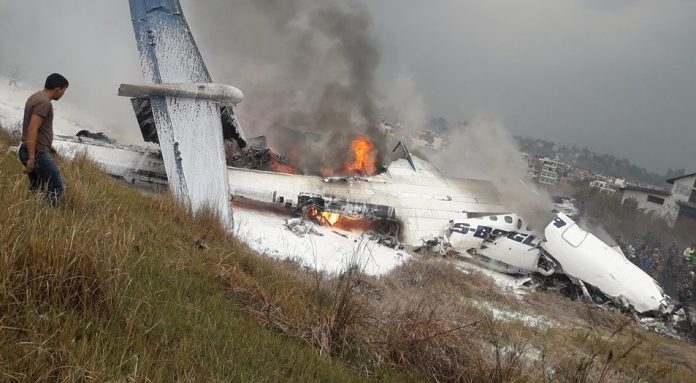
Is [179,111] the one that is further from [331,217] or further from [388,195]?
[388,195]

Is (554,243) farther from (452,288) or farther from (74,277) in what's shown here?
(74,277)

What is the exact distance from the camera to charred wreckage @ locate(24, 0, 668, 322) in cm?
1174

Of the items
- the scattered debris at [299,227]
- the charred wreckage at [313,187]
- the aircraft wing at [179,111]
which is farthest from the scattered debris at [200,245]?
the scattered debris at [299,227]

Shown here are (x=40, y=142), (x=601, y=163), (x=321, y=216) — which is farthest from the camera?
(x=601, y=163)

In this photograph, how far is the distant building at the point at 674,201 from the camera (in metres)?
47.4

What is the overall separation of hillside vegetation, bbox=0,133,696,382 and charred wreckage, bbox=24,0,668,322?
4.01 m

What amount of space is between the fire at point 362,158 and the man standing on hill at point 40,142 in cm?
1639

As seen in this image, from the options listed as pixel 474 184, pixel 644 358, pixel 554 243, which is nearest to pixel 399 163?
pixel 474 184

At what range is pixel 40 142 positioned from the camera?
18.9 ft

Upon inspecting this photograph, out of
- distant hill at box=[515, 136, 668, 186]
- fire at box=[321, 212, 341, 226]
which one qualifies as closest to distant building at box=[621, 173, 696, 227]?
fire at box=[321, 212, 341, 226]

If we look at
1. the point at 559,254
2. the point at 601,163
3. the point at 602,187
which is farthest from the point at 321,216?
the point at 601,163

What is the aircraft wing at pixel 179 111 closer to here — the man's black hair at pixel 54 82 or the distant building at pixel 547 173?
the man's black hair at pixel 54 82

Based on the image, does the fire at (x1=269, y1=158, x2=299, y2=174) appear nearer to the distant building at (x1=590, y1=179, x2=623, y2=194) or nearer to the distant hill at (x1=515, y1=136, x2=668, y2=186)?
the distant building at (x1=590, y1=179, x2=623, y2=194)

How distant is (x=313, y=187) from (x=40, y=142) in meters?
12.7
